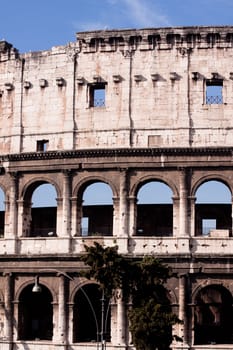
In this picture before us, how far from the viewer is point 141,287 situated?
31312 mm

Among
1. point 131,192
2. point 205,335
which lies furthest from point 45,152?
point 205,335

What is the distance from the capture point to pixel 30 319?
40688 mm

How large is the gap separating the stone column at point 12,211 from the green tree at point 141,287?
8.57 metres

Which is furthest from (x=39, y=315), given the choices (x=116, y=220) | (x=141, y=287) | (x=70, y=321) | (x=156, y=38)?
(x=156, y=38)

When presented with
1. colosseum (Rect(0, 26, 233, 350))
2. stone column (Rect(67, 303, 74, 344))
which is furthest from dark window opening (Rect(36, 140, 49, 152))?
stone column (Rect(67, 303, 74, 344))

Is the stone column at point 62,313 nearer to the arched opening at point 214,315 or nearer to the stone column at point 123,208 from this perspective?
the stone column at point 123,208

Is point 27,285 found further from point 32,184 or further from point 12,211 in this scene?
point 32,184

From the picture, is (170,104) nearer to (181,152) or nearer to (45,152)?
(181,152)

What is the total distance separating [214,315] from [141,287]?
13.9 meters

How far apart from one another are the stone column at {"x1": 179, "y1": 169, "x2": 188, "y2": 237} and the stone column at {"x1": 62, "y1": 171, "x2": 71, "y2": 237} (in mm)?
5043

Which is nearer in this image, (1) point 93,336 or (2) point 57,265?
(2) point 57,265

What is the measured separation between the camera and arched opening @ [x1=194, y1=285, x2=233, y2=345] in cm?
4197

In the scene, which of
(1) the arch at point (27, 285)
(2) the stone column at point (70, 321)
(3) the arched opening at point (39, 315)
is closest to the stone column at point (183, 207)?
(2) the stone column at point (70, 321)

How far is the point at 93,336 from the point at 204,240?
768cm
